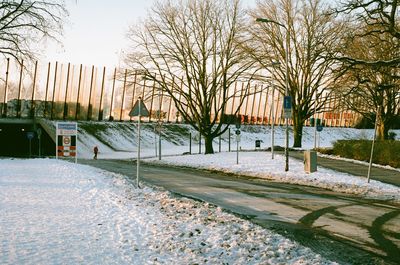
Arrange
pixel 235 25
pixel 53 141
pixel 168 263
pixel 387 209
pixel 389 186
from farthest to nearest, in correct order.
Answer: pixel 53 141, pixel 235 25, pixel 389 186, pixel 387 209, pixel 168 263

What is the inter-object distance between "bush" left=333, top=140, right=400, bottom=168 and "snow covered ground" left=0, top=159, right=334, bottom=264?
16120 mm

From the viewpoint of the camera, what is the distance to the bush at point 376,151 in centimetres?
2444

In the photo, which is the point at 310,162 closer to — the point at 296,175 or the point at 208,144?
the point at 296,175

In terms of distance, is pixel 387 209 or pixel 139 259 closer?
pixel 139 259

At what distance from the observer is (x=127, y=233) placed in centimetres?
851

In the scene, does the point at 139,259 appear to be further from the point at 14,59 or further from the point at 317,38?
the point at 317,38

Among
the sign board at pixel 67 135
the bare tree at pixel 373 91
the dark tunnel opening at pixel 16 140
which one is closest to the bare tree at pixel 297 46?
the bare tree at pixel 373 91

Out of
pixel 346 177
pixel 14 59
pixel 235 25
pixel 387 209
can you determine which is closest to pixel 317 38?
pixel 235 25

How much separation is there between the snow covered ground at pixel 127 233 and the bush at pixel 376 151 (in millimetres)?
16120

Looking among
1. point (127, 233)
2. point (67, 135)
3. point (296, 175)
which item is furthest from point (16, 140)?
point (127, 233)

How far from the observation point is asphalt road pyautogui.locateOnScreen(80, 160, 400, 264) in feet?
25.0

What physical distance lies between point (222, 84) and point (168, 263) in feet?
93.3

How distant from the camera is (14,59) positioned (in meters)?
23.8

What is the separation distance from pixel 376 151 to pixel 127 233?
836 inches
